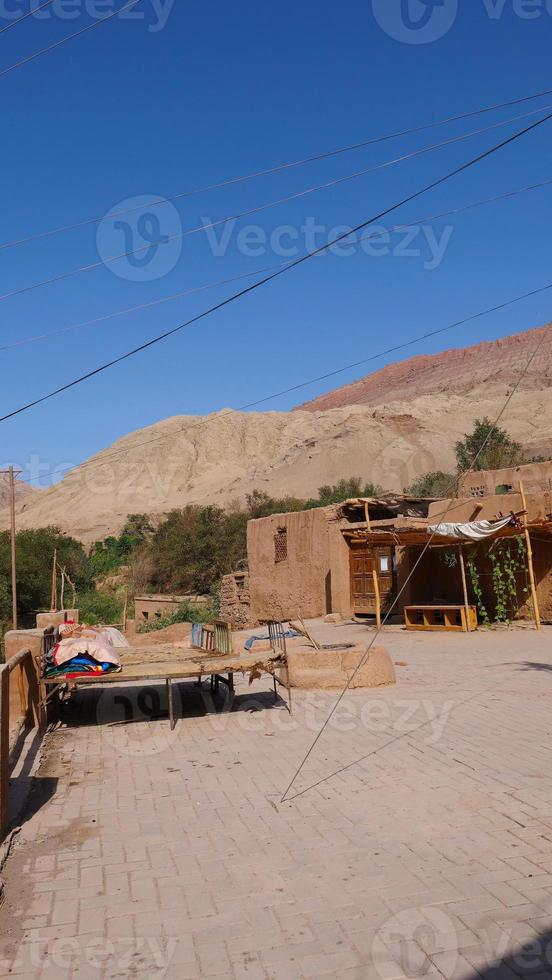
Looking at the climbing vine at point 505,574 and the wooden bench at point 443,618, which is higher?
the climbing vine at point 505,574

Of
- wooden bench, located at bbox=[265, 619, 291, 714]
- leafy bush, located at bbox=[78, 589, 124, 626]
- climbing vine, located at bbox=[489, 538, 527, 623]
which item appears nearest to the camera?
wooden bench, located at bbox=[265, 619, 291, 714]

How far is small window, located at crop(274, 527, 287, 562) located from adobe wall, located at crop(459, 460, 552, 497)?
7.31 m

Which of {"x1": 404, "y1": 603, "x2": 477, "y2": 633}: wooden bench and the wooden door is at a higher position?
the wooden door

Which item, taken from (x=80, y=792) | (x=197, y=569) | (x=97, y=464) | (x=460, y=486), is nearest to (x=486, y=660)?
(x=80, y=792)

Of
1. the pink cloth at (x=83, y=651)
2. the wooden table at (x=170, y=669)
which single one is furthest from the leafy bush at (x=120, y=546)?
the pink cloth at (x=83, y=651)

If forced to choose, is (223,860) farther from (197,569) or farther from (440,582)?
(197,569)

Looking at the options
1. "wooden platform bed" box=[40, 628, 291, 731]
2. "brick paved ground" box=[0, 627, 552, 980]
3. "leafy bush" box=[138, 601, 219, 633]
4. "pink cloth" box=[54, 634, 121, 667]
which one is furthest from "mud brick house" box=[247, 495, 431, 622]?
"brick paved ground" box=[0, 627, 552, 980]

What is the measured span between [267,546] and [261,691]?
37.6 ft

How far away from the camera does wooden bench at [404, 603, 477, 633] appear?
15938 millimetres

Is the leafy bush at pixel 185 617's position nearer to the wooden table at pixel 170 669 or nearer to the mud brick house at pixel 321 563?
the mud brick house at pixel 321 563

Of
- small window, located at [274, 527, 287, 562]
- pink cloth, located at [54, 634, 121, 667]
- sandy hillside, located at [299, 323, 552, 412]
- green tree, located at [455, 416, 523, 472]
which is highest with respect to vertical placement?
sandy hillside, located at [299, 323, 552, 412]

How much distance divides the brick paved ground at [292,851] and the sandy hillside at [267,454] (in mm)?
50603

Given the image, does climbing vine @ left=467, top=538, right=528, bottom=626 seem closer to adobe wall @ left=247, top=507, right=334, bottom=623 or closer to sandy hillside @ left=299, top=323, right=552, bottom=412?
adobe wall @ left=247, top=507, right=334, bottom=623

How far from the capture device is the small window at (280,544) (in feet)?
70.7
